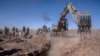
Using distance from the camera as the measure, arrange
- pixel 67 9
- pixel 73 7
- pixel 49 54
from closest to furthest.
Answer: pixel 49 54, pixel 73 7, pixel 67 9

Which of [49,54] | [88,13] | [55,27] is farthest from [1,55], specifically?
[55,27]

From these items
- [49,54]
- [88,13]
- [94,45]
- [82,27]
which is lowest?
[49,54]

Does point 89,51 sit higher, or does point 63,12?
point 63,12

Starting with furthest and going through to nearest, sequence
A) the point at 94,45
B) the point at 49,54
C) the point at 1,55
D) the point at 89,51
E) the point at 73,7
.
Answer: the point at 73,7 → the point at 49,54 → the point at 1,55 → the point at 94,45 → the point at 89,51

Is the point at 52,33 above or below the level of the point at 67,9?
below

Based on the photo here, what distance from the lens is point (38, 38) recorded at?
31391 mm

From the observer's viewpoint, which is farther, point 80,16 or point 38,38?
point 38,38

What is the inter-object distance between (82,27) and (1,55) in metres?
8.52

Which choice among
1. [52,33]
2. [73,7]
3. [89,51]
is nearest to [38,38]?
[52,33]

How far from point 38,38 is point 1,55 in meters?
11.8

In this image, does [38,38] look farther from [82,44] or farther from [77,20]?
[82,44]

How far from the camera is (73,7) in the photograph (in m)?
23.5

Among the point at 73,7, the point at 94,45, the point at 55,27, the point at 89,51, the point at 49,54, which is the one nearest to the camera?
the point at 89,51

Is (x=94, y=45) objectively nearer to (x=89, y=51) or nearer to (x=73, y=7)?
(x=89, y=51)
